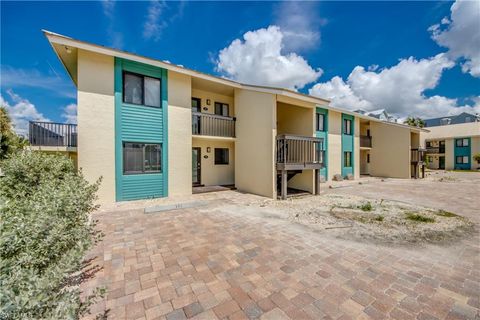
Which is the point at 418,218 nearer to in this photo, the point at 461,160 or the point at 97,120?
the point at 97,120

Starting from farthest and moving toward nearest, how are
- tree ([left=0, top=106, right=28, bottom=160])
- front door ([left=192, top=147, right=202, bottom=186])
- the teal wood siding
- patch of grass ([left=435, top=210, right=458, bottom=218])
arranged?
tree ([left=0, top=106, right=28, bottom=160])
front door ([left=192, top=147, right=202, bottom=186])
the teal wood siding
patch of grass ([left=435, top=210, right=458, bottom=218])

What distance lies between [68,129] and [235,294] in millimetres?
9687

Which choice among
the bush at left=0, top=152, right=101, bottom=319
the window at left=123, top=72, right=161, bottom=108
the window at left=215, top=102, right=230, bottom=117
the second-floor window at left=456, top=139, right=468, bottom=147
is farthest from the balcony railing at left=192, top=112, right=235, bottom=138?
the second-floor window at left=456, top=139, right=468, bottom=147

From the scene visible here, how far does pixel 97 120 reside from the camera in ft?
24.7

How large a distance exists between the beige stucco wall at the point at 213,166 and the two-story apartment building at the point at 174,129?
6 centimetres

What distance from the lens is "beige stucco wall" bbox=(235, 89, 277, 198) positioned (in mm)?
8750

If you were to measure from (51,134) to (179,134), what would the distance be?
5.10m

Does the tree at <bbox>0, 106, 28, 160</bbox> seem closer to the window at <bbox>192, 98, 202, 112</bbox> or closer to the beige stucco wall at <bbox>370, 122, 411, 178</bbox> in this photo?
the window at <bbox>192, 98, 202, 112</bbox>

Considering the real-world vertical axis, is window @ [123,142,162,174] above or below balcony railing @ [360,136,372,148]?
below

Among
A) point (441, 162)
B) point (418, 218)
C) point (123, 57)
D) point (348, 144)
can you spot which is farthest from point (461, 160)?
point (123, 57)

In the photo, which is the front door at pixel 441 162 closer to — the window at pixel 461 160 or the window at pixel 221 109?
the window at pixel 461 160

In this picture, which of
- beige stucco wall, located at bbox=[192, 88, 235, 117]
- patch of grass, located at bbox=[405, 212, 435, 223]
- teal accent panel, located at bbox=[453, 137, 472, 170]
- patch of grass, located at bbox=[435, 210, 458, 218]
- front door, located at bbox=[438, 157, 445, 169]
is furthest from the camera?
front door, located at bbox=[438, 157, 445, 169]

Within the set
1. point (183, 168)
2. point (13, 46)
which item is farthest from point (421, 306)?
point (13, 46)

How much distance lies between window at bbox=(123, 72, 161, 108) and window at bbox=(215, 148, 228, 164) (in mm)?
4448
